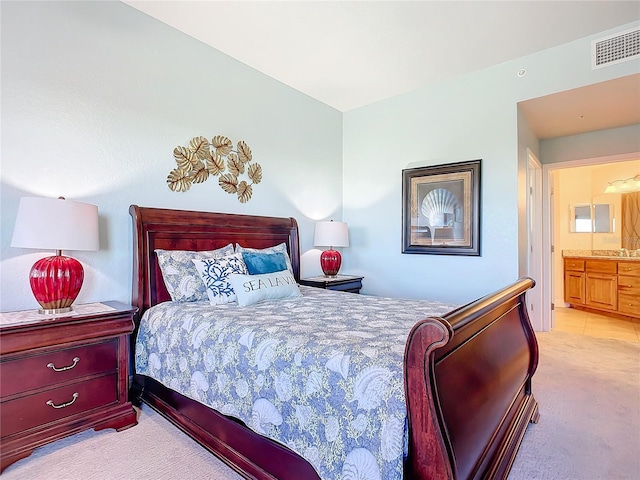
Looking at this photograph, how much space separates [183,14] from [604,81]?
11.3 ft

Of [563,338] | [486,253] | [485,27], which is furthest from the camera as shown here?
[563,338]

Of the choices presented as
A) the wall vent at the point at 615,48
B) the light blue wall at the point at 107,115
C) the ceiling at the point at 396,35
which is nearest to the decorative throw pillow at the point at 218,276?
the light blue wall at the point at 107,115

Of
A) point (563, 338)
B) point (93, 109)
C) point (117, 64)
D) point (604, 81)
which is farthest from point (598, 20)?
point (93, 109)

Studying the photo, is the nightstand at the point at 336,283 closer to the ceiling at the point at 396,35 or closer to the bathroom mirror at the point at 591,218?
the ceiling at the point at 396,35

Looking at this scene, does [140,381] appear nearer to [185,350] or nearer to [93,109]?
[185,350]

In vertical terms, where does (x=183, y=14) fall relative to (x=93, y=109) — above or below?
above

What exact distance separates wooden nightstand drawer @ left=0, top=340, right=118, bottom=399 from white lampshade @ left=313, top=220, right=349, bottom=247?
2.29 m

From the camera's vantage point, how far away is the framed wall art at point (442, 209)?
346 centimetres

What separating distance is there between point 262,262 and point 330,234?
1.25 meters

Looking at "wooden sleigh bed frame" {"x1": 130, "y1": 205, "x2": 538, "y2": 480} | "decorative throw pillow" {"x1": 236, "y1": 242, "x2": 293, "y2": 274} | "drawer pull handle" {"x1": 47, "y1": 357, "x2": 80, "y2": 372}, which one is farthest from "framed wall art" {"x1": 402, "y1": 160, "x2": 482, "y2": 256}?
"drawer pull handle" {"x1": 47, "y1": 357, "x2": 80, "y2": 372}

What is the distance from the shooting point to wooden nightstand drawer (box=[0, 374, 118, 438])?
171 cm

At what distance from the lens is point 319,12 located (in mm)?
2574

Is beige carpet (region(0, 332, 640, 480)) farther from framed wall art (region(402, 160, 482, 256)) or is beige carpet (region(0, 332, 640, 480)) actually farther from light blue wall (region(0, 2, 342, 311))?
framed wall art (region(402, 160, 482, 256))

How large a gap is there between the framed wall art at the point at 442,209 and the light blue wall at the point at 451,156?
0.08 meters
